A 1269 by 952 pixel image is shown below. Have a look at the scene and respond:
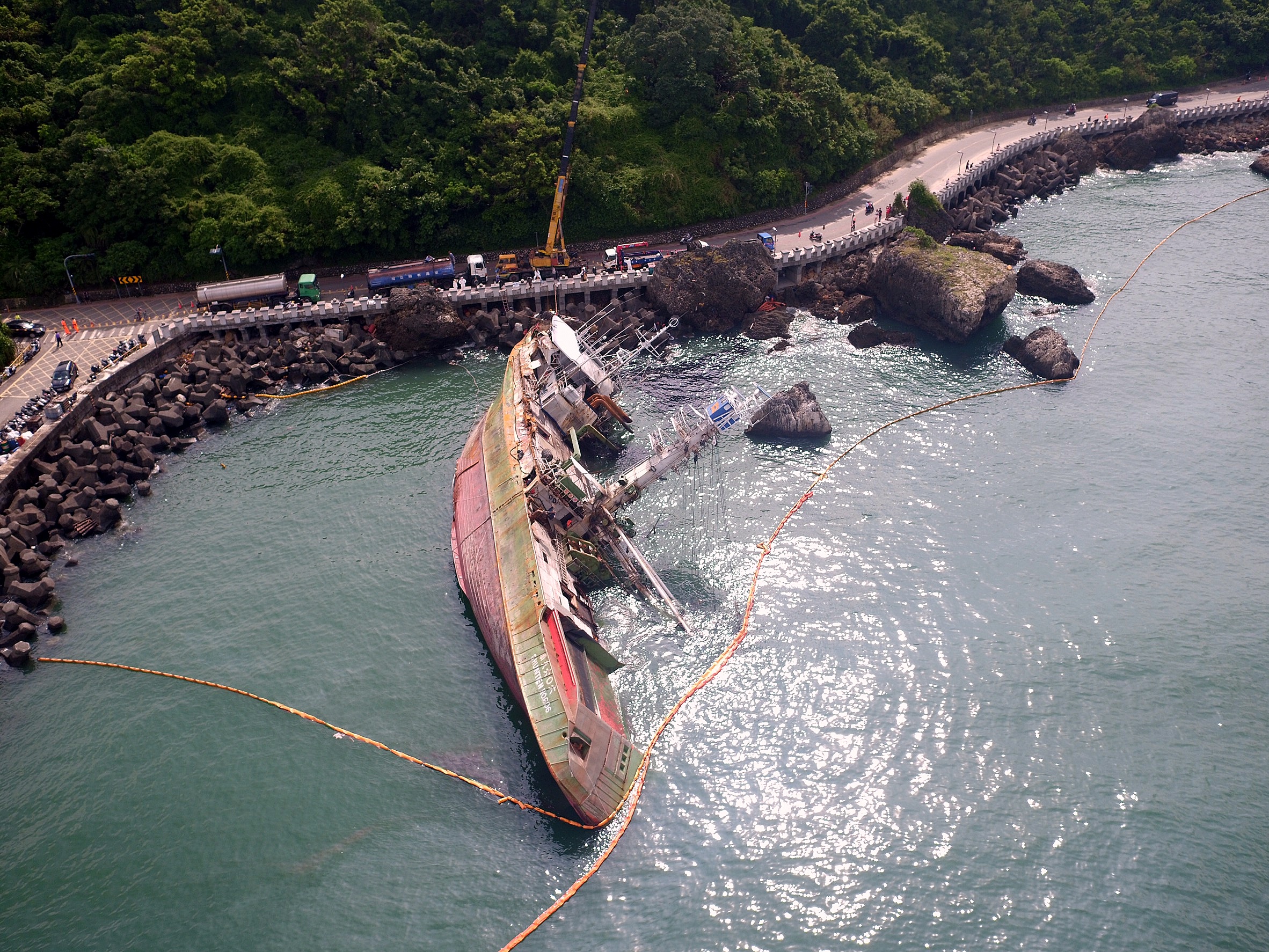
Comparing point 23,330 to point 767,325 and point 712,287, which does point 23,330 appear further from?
point 767,325

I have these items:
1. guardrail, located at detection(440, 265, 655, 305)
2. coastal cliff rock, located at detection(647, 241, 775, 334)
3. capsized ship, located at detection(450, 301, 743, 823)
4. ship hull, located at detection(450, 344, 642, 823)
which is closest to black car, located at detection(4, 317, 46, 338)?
guardrail, located at detection(440, 265, 655, 305)

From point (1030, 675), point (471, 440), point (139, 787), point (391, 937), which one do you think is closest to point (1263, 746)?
point (1030, 675)

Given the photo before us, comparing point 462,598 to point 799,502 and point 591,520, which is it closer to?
point 591,520

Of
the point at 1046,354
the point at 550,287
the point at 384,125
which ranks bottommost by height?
the point at 1046,354

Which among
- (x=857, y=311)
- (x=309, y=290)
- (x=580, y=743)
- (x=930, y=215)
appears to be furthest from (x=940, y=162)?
(x=580, y=743)

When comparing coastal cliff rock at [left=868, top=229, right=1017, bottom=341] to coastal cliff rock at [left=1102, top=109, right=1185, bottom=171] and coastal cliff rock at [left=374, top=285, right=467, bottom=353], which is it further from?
coastal cliff rock at [left=1102, top=109, right=1185, bottom=171]
